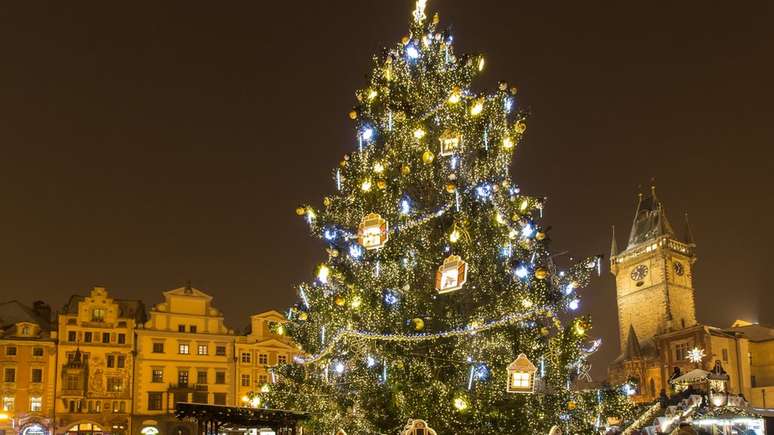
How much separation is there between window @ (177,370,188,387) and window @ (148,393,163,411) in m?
1.38

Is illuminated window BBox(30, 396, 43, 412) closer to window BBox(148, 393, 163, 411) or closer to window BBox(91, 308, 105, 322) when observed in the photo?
window BBox(91, 308, 105, 322)

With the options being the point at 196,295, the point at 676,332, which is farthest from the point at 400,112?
the point at 676,332

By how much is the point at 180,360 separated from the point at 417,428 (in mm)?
36851

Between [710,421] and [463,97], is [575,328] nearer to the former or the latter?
[710,421]

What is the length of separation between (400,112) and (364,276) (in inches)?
130

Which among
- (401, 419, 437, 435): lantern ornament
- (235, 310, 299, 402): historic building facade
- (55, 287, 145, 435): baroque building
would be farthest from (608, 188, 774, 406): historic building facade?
(401, 419, 437, 435): lantern ornament

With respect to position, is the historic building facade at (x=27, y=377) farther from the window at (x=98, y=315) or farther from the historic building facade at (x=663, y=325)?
the historic building facade at (x=663, y=325)

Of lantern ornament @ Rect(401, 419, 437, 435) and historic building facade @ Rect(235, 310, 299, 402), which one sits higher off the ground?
historic building facade @ Rect(235, 310, 299, 402)

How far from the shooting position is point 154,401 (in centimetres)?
4538

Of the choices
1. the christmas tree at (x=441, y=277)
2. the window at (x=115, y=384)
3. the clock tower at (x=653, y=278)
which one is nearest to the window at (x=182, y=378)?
the window at (x=115, y=384)

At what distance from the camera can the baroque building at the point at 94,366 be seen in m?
43.3

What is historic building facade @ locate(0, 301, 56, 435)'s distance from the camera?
4209 cm

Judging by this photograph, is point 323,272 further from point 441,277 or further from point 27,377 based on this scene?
point 27,377

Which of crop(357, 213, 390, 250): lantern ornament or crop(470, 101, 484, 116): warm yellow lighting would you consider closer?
crop(357, 213, 390, 250): lantern ornament
